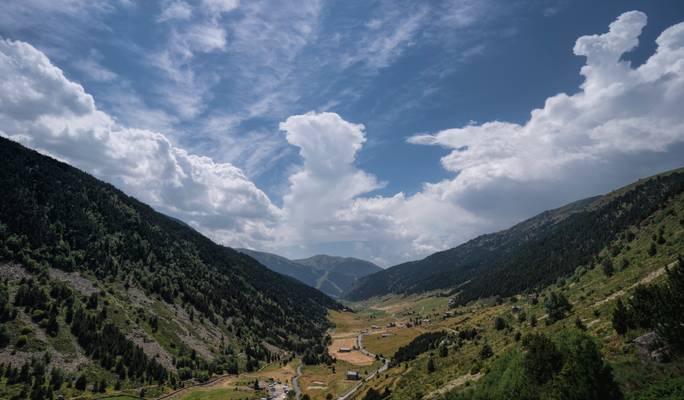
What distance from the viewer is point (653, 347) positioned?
36.0 meters

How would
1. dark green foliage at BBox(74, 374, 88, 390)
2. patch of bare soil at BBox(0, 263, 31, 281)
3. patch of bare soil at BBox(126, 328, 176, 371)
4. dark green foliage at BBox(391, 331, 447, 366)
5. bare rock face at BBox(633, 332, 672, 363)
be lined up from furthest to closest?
dark green foliage at BBox(391, 331, 447, 366) < patch of bare soil at BBox(126, 328, 176, 371) < patch of bare soil at BBox(0, 263, 31, 281) < dark green foliage at BBox(74, 374, 88, 390) < bare rock face at BBox(633, 332, 672, 363)

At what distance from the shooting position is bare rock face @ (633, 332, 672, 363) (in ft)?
112

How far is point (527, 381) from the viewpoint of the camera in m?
39.1

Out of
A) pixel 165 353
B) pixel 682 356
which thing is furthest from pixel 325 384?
pixel 682 356

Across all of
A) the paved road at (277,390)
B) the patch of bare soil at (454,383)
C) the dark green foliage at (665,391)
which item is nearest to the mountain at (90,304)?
the paved road at (277,390)

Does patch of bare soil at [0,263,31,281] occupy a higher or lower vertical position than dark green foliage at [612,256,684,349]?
higher

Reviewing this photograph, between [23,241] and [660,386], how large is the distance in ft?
638

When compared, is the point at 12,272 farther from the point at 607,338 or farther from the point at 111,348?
the point at 607,338

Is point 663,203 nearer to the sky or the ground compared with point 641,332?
nearer to the sky

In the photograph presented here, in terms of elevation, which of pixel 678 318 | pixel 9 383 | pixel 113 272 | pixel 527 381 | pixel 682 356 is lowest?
pixel 9 383

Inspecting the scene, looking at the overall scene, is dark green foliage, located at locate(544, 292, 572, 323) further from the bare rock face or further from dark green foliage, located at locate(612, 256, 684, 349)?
the bare rock face

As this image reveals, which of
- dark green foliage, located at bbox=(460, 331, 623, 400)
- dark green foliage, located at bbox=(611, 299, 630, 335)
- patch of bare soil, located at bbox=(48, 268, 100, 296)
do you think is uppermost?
patch of bare soil, located at bbox=(48, 268, 100, 296)

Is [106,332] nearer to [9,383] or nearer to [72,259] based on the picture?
[9,383]

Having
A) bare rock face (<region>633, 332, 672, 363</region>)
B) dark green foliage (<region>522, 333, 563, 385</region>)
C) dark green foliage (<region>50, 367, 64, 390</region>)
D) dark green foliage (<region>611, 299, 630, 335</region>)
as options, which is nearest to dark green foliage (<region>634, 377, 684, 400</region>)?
bare rock face (<region>633, 332, 672, 363</region>)
